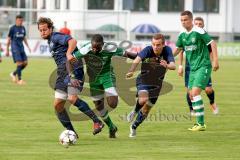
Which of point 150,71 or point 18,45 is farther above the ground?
point 150,71

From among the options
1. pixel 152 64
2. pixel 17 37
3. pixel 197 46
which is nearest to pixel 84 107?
pixel 152 64

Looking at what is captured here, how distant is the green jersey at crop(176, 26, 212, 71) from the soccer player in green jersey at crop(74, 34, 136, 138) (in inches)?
61.8

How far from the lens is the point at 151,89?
16.0 meters

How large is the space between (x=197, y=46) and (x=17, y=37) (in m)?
13.7

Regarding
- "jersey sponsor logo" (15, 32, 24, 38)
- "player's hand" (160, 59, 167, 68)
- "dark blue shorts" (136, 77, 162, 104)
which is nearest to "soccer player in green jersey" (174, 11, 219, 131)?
"dark blue shorts" (136, 77, 162, 104)

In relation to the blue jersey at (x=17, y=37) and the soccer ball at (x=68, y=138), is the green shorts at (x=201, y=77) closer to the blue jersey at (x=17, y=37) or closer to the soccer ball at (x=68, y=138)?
the soccer ball at (x=68, y=138)

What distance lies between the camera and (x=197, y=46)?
16.5 metres

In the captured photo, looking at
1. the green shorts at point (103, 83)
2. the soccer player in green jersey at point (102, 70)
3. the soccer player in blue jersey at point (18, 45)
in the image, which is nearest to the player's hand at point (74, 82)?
the soccer player in green jersey at point (102, 70)

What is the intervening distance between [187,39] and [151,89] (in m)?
1.31

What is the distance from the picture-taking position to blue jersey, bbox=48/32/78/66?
14615mm

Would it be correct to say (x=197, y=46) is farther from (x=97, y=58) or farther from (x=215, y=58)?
(x=97, y=58)

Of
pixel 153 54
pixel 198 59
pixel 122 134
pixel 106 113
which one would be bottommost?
pixel 122 134

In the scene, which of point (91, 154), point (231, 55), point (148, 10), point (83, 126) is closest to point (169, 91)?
point (83, 126)

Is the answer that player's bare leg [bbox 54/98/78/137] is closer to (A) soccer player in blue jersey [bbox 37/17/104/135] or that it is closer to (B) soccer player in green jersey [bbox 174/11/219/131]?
(A) soccer player in blue jersey [bbox 37/17/104/135]
